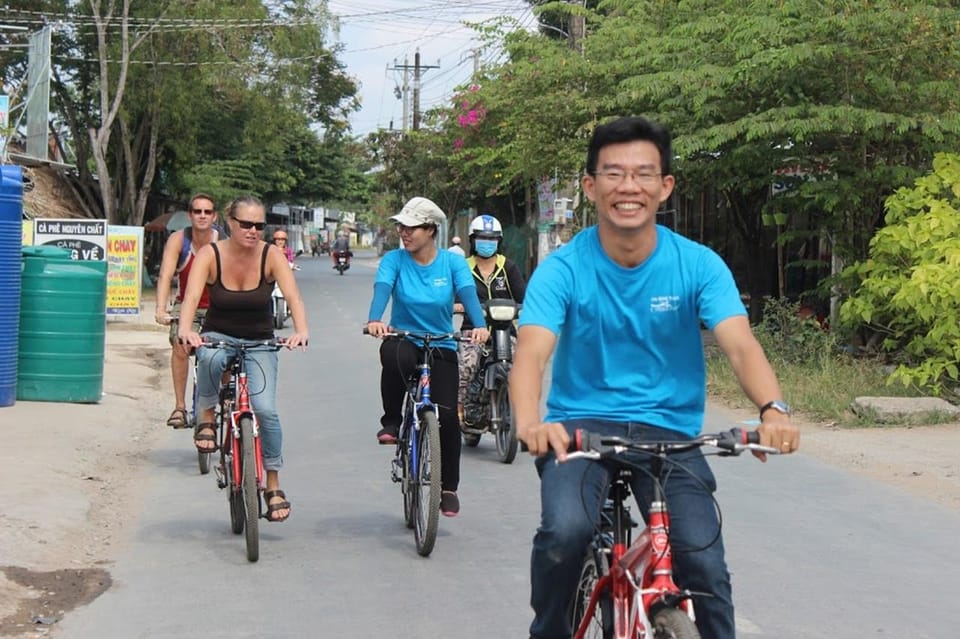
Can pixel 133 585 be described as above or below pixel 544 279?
below

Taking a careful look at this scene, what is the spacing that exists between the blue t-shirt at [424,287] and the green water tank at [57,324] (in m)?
5.37

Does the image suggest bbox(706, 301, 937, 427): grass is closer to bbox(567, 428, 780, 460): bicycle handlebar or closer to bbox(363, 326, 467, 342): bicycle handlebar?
bbox(363, 326, 467, 342): bicycle handlebar

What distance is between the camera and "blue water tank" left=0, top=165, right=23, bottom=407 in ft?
38.6

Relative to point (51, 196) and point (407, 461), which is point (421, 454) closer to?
point (407, 461)

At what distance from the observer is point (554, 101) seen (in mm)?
19766

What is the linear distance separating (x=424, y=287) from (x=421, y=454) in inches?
42.7

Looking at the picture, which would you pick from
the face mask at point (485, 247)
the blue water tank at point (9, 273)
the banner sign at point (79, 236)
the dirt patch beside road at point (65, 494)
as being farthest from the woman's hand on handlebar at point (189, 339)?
the banner sign at point (79, 236)

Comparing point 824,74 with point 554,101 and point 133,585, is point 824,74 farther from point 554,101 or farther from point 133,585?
point 133,585

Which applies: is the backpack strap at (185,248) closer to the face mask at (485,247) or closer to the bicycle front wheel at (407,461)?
the face mask at (485,247)

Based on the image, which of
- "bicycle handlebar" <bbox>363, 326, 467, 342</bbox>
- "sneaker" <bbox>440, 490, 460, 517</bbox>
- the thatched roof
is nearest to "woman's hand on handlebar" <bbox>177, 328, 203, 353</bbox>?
"bicycle handlebar" <bbox>363, 326, 467, 342</bbox>

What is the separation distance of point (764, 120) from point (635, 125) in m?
11.1

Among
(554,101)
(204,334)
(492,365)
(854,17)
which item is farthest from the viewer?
(554,101)

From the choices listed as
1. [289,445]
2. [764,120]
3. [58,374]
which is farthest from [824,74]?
[58,374]

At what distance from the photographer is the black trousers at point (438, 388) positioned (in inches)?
300
